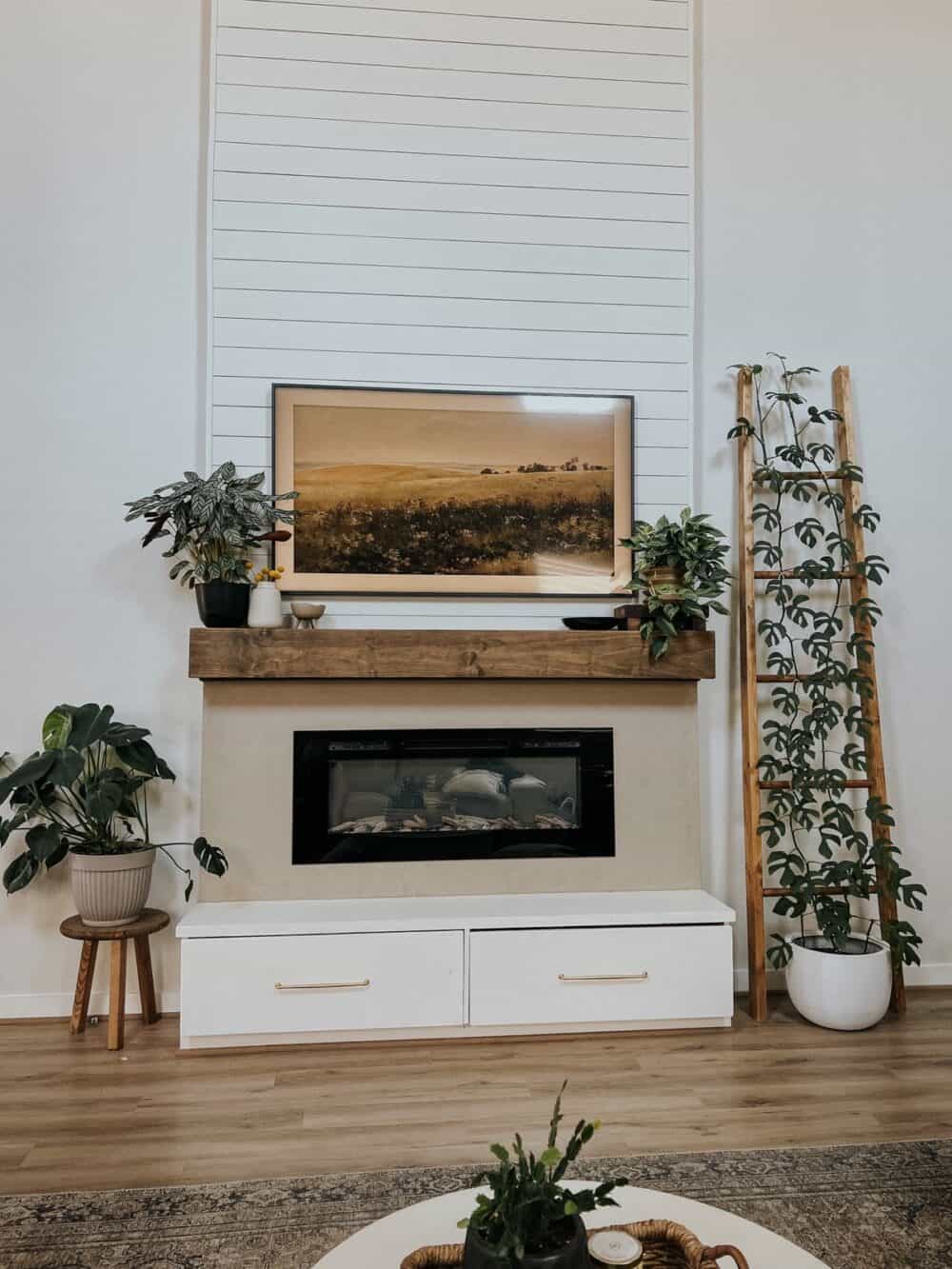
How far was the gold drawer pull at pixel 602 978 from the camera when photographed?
9.83 ft

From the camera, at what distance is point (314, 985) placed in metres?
2.90

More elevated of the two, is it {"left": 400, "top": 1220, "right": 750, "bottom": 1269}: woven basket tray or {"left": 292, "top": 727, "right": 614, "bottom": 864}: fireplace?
{"left": 292, "top": 727, "right": 614, "bottom": 864}: fireplace

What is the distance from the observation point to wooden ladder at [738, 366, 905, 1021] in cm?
329

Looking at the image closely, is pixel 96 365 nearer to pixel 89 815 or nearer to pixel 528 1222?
pixel 89 815

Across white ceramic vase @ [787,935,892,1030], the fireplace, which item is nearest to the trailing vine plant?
white ceramic vase @ [787,935,892,1030]

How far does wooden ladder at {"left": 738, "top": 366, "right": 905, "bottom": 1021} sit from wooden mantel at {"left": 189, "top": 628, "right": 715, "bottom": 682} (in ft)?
0.80

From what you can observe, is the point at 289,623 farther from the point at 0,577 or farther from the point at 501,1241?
the point at 501,1241

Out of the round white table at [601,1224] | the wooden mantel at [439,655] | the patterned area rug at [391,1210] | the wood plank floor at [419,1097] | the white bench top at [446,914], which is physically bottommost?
the wood plank floor at [419,1097]

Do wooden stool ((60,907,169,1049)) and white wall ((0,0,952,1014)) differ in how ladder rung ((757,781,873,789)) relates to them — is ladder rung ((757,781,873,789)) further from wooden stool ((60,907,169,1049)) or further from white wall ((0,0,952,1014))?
wooden stool ((60,907,169,1049))

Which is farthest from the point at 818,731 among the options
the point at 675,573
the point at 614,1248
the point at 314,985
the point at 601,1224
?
the point at 614,1248

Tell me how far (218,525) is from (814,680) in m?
2.12

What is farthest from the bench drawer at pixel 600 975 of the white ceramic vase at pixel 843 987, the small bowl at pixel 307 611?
the small bowl at pixel 307 611

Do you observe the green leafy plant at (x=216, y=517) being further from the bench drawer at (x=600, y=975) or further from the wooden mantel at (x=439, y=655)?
the bench drawer at (x=600, y=975)

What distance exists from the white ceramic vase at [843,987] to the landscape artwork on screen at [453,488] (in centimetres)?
146
